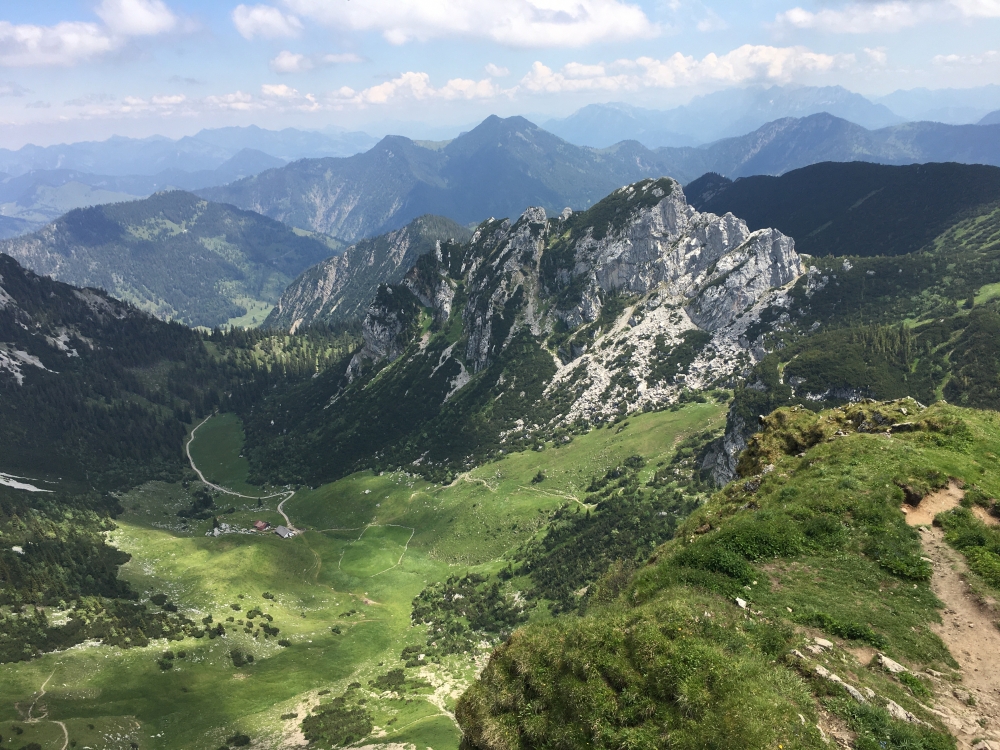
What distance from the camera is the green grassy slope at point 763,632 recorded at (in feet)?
59.0

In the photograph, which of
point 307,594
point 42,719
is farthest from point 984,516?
point 307,594

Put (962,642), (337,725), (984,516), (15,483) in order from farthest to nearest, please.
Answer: (15,483) < (337,725) < (984,516) < (962,642)

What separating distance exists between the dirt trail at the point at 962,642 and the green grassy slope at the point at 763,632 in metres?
0.58

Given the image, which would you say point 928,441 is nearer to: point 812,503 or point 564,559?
point 812,503

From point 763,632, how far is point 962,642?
8.57 metres

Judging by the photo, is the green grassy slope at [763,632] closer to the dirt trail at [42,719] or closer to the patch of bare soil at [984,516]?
the patch of bare soil at [984,516]

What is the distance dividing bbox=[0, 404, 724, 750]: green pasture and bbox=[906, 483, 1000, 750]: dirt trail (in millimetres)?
55724

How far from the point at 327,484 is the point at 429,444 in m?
39.6

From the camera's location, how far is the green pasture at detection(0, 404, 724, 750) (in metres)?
71.8

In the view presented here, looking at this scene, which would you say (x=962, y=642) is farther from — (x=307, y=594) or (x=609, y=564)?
(x=307, y=594)

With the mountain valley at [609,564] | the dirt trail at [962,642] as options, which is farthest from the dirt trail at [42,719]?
the dirt trail at [962,642]

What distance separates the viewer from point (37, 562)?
374 feet

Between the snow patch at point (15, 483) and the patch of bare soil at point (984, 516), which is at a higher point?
the patch of bare soil at point (984, 516)

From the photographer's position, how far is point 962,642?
73.0 ft
